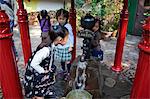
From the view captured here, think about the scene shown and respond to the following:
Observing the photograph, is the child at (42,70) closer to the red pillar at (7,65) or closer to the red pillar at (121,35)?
the red pillar at (7,65)

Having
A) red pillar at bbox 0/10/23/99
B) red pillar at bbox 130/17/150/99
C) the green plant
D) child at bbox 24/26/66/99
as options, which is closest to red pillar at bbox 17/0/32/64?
child at bbox 24/26/66/99

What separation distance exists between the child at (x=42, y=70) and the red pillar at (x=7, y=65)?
0.63 m

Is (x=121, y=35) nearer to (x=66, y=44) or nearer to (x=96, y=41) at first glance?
(x=96, y=41)

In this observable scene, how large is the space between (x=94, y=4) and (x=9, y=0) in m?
3.66

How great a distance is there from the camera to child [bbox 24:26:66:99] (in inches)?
103

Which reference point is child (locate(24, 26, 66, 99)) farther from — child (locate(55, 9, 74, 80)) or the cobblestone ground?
child (locate(55, 9, 74, 80))

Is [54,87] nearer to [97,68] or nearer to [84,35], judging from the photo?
[97,68]

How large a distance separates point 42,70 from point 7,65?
867 millimetres

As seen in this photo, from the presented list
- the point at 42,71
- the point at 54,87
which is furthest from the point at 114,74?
the point at 42,71

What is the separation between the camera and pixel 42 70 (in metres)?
2.73

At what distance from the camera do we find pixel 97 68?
328 centimetres

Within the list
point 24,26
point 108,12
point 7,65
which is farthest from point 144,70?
point 108,12

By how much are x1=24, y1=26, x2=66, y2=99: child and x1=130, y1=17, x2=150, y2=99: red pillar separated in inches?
49.6

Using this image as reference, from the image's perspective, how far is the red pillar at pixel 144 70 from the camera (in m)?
1.46
